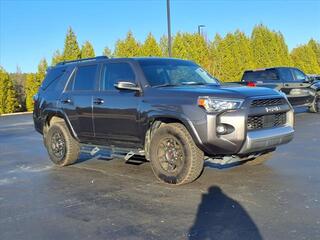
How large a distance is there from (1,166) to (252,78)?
11.1 m

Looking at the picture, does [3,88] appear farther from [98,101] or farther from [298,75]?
[98,101]

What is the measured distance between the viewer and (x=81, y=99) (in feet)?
26.6

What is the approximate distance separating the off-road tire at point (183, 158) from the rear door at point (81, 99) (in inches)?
68.4

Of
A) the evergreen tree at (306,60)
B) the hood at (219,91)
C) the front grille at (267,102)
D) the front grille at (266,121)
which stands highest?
the evergreen tree at (306,60)

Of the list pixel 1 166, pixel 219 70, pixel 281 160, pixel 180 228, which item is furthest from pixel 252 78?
pixel 219 70

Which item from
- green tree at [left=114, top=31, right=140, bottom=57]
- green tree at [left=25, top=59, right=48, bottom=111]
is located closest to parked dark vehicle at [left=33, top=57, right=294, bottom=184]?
green tree at [left=114, top=31, right=140, bottom=57]

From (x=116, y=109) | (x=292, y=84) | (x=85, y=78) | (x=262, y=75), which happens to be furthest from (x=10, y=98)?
(x=116, y=109)

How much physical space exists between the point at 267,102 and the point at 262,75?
11.2 meters

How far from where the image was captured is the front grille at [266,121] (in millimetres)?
6269

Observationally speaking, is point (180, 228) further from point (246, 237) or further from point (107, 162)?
point (107, 162)

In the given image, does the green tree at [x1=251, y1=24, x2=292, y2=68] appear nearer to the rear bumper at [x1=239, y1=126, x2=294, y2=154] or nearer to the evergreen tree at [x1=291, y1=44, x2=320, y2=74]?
the evergreen tree at [x1=291, y1=44, x2=320, y2=74]

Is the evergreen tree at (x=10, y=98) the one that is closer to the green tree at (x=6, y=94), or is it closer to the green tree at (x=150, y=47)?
the green tree at (x=6, y=94)

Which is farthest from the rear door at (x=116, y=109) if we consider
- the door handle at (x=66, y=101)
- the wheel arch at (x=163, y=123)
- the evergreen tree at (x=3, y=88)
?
the evergreen tree at (x=3, y=88)

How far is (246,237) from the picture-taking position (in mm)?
4246
